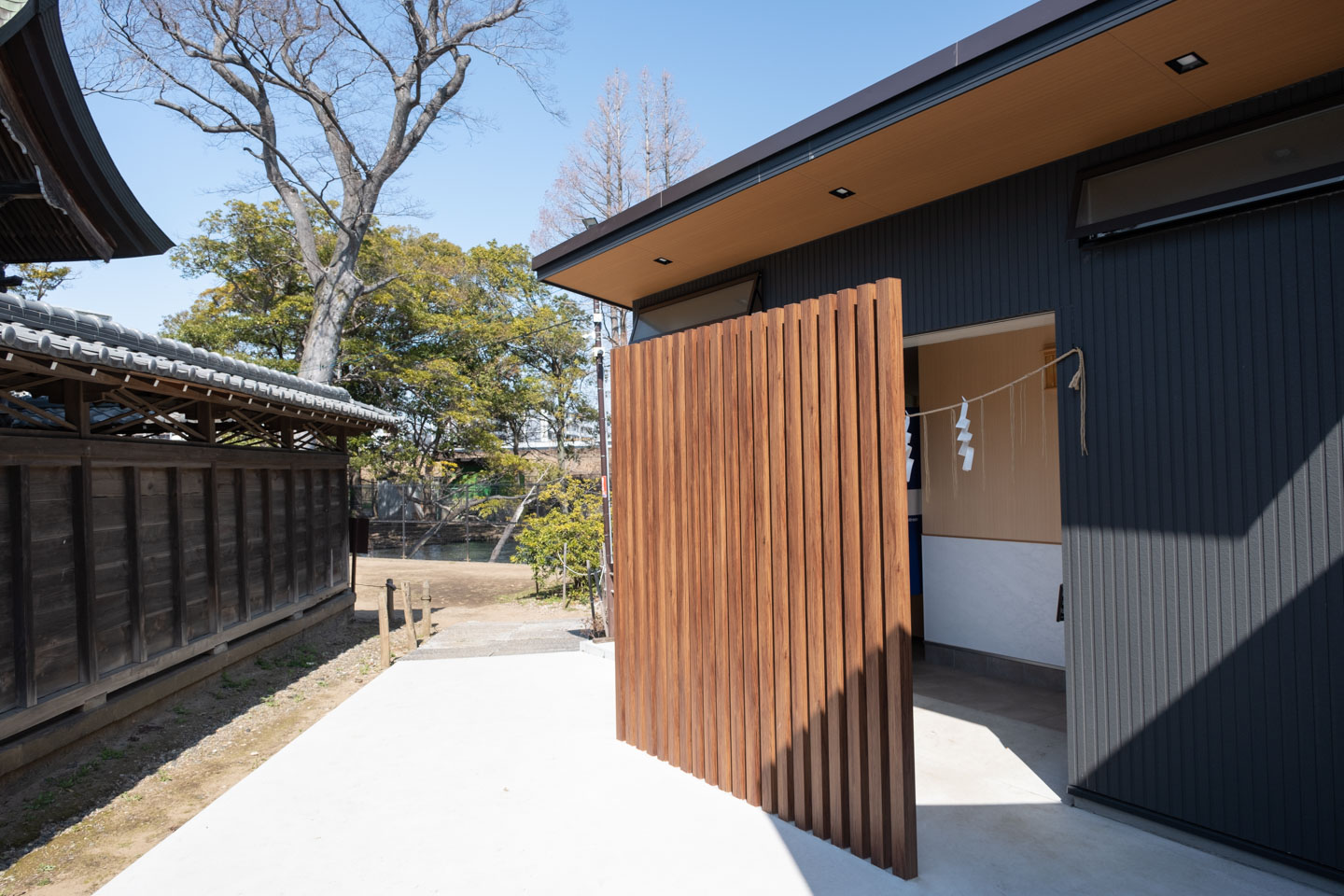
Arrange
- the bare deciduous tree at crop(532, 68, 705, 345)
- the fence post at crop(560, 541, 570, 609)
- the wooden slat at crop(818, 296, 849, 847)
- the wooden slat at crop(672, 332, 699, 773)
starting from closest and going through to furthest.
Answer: the wooden slat at crop(818, 296, 849, 847) < the wooden slat at crop(672, 332, 699, 773) < the fence post at crop(560, 541, 570, 609) < the bare deciduous tree at crop(532, 68, 705, 345)

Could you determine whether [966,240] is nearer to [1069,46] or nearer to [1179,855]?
[1069,46]

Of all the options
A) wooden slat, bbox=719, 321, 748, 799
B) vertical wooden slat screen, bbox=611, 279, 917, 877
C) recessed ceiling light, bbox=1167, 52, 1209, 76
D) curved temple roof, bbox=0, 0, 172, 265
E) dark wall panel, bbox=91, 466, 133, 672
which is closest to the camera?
recessed ceiling light, bbox=1167, 52, 1209, 76

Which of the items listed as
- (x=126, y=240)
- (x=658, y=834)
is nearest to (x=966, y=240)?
(x=658, y=834)

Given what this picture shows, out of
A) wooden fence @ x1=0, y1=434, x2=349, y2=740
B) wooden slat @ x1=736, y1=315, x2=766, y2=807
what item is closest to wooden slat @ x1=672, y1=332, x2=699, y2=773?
wooden slat @ x1=736, y1=315, x2=766, y2=807

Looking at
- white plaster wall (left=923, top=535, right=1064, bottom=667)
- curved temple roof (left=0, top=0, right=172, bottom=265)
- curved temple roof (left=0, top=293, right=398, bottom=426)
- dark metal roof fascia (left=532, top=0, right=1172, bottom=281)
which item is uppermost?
curved temple roof (left=0, top=0, right=172, bottom=265)

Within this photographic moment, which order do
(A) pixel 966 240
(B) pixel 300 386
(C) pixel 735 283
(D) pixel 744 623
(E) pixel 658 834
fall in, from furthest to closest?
(B) pixel 300 386
(C) pixel 735 283
(A) pixel 966 240
(D) pixel 744 623
(E) pixel 658 834

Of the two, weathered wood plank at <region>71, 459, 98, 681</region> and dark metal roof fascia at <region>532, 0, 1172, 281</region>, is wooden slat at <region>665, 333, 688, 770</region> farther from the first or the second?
weathered wood plank at <region>71, 459, 98, 681</region>

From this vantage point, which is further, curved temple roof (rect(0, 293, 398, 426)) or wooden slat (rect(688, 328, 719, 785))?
wooden slat (rect(688, 328, 719, 785))

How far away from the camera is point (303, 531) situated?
27.2 feet

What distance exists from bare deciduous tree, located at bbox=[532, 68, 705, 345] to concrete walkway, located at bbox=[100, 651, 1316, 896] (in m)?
13.4

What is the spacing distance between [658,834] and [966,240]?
11.6ft

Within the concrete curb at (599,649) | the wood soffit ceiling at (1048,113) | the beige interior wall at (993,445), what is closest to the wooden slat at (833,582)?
the wood soffit ceiling at (1048,113)

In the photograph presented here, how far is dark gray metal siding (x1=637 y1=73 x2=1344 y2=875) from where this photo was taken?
2.81 meters

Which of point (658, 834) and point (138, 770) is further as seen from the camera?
point (138, 770)
